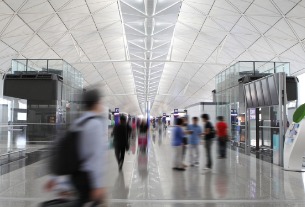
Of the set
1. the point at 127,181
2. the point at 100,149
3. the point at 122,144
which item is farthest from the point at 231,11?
the point at 100,149

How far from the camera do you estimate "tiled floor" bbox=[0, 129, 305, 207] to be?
710 centimetres

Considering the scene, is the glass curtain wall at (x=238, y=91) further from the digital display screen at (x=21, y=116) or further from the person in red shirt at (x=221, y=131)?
the digital display screen at (x=21, y=116)

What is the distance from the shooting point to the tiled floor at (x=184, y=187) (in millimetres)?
7102

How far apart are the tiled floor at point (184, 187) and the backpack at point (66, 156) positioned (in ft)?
11.3

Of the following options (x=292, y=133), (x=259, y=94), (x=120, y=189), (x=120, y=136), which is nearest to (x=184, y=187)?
(x=120, y=189)

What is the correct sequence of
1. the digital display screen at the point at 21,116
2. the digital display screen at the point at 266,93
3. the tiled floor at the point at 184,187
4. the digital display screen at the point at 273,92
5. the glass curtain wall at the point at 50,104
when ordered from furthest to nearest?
the glass curtain wall at the point at 50,104, the digital display screen at the point at 21,116, the digital display screen at the point at 266,93, the digital display screen at the point at 273,92, the tiled floor at the point at 184,187

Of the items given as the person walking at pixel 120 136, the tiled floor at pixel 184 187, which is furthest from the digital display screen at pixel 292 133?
the person walking at pixel 120 136

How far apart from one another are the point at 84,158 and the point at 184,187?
5.47 m

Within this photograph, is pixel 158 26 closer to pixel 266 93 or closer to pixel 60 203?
pixel 266 93

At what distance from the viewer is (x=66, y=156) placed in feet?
11.6

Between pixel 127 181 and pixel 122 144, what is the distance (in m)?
2.31

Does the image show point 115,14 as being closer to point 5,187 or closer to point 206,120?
point 206,120

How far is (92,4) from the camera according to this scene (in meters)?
33.6

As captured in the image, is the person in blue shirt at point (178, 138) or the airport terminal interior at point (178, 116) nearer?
the airport terminal interior at point (178, 116)
